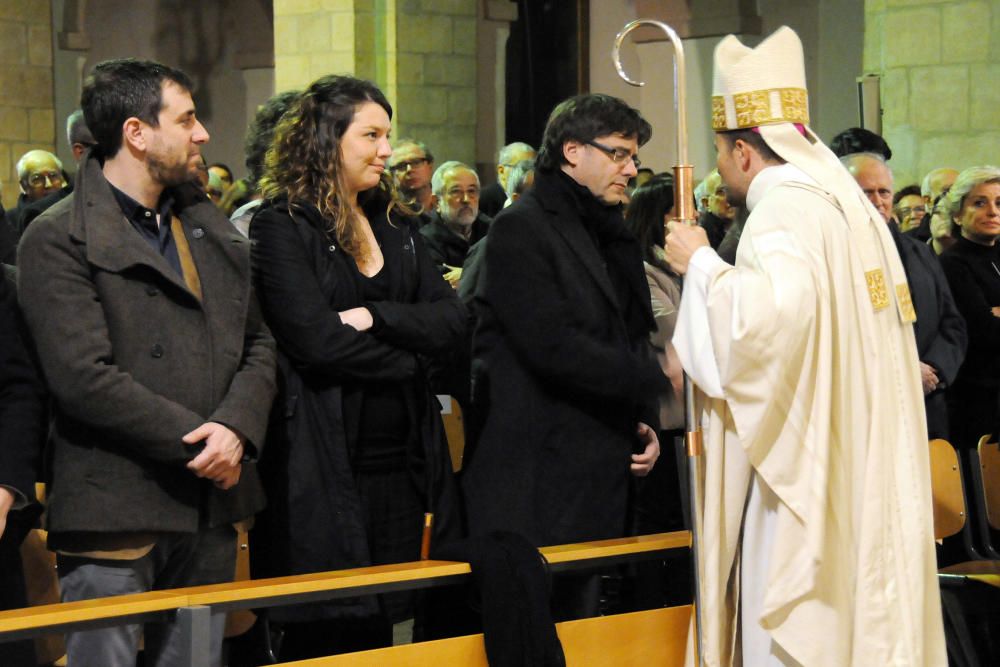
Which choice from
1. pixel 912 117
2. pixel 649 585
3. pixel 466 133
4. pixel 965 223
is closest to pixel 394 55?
pixel 466 133

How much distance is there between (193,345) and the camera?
360cm

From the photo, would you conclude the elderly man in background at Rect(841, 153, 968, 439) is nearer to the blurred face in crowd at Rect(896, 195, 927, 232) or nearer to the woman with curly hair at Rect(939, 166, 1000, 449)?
the woman with curly hair at Rect(939, 166, 1000, 449)

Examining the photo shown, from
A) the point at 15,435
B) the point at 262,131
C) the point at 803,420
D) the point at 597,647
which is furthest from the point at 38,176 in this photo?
the point at 803,420

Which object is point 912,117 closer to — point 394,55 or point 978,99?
point 978,99

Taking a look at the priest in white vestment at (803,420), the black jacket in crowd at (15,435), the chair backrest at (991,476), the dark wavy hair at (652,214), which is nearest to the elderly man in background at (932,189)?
the chair backrest at (991,476)

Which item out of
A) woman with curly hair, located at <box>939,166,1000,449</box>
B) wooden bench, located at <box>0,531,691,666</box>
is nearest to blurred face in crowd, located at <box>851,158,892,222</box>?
woman with curly hair, located at <box>939,166,1000,449</box>

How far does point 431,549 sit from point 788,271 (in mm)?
1087

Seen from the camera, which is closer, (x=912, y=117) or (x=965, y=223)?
(x=965, y=223)

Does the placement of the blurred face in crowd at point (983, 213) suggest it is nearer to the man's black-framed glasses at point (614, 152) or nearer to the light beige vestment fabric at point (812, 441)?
the man's black-framed glasses at point (614, 152)

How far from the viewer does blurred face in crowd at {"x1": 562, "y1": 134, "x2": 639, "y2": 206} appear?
4375mm

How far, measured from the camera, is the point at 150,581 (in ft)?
11.5

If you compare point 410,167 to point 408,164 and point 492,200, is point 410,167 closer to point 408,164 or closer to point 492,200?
point 408,164

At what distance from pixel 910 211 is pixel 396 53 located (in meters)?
4.42

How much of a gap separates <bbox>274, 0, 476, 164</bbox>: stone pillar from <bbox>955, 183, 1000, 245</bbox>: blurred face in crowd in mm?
5725
